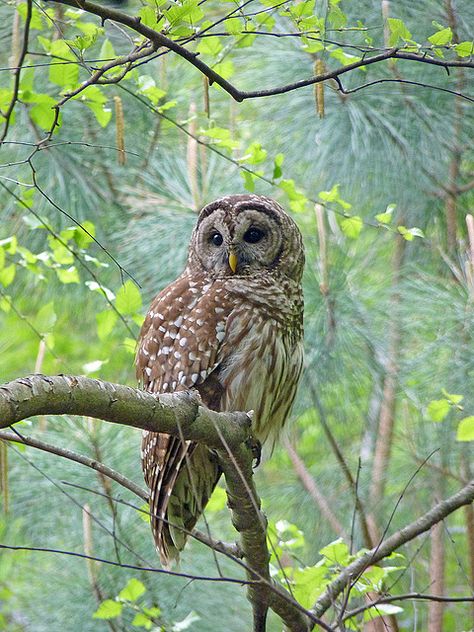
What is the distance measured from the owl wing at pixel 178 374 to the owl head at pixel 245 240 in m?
0.13

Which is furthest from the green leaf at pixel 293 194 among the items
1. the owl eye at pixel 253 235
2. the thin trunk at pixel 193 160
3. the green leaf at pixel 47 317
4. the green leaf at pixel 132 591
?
the green leaf at pixel 132 591

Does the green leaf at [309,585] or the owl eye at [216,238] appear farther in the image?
the owl eye at [216,238]

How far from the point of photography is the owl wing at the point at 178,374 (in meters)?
3.13

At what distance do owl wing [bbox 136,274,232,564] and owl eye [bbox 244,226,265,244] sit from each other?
0.24 m

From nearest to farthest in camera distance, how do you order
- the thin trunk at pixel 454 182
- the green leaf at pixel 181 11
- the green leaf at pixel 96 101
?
1. the green leaf at pixel 181 11
2. the green leaf at pixel 96 101
3. the thin trunk at pixel 454 182

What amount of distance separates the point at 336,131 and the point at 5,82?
1.60 meters

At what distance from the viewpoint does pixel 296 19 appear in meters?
2.59

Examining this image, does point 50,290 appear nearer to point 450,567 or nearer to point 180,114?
point 180,114

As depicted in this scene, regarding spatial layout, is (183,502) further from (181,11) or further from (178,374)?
(181,11)

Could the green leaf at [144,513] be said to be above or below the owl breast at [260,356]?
below

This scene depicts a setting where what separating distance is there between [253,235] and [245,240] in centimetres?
5

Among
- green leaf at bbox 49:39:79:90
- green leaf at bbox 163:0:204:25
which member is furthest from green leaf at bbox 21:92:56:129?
green leaf at bbox 163:0:204:25

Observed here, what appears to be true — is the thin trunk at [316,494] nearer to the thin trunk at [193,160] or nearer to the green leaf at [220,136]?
the thin trunk at [193,160]

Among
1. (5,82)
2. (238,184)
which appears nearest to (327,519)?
(238,184)
